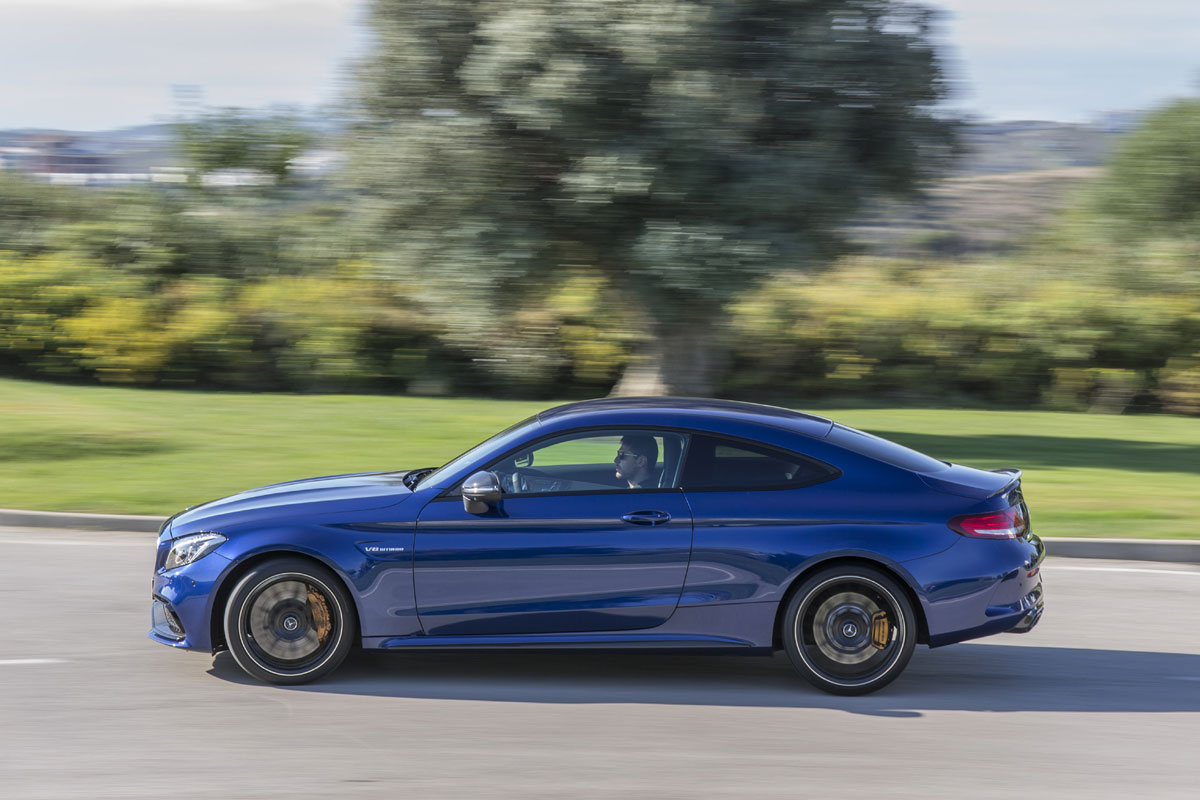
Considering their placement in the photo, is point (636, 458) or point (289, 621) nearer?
point (289, 621)

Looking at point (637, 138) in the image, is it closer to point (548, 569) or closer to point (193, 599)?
point (548, 569)

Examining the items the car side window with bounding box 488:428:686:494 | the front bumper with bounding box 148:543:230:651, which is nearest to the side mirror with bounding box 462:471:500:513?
the car side window with bounding box 488:428:686:494

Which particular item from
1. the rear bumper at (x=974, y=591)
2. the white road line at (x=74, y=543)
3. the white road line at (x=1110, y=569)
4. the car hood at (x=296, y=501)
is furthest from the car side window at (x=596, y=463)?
the white road line at (x=74, y=543)

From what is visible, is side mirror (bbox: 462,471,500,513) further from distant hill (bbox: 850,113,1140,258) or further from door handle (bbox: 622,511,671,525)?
distant hill (bbox: 850,113,1140,258)

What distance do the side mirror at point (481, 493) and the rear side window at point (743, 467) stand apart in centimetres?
88

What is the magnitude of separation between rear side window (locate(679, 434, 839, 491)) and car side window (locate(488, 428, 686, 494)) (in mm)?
81

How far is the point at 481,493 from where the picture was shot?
5938 mm

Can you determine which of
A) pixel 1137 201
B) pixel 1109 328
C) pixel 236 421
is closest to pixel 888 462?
pixel 236 421

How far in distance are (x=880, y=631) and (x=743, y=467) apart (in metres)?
1.00

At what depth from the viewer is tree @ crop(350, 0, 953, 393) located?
1325 cm

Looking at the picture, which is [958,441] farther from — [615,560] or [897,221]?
[615,560]

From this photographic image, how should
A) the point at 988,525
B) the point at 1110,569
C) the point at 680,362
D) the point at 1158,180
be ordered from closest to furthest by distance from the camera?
the point at 988,525 < the point at 1110,569 < the point at 680,362 < the point at 1158,180

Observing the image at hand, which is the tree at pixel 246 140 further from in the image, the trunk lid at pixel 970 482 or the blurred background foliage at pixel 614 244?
the trunk lid at pixel 970 482

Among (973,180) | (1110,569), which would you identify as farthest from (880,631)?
(973,180)
